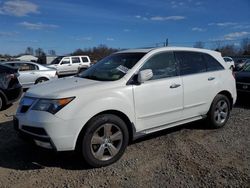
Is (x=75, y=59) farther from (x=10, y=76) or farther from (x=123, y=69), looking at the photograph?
(x=123, y=69)

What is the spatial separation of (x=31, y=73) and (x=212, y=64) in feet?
29.8

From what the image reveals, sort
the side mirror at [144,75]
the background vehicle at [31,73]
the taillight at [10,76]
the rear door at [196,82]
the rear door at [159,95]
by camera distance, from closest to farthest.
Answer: the side mirror at [144,75] → the rear door at [159,95] → the rear door at [196,82] → the taillight at [10,76] → the background vehicle at [31,73]

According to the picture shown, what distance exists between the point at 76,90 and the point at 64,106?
12.2 inches

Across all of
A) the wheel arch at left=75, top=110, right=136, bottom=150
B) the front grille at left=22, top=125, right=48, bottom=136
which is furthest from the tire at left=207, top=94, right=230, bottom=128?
the front grille at left=22, top=125, right=48, bottom=136

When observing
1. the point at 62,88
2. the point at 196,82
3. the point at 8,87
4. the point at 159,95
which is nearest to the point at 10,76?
the point at 8,87

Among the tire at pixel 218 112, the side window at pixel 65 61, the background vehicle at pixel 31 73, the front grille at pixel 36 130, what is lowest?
the tire at pixel 218 112

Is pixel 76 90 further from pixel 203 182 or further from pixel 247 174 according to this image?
pixel 247 174

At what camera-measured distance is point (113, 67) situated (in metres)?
4.64

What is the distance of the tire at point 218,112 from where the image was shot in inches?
211

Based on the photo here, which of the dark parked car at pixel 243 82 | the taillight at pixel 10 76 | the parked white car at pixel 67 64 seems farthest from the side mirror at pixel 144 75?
the parked white car at pixel 67 64

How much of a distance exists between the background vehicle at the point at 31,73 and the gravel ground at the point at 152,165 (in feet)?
23.3

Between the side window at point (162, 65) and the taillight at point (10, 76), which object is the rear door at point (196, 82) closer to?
A: the side window at point (162, 65)

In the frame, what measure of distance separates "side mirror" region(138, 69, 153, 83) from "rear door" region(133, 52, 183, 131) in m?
0.12

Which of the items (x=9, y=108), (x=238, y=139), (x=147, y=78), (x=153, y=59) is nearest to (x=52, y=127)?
(x=147, y=78)
